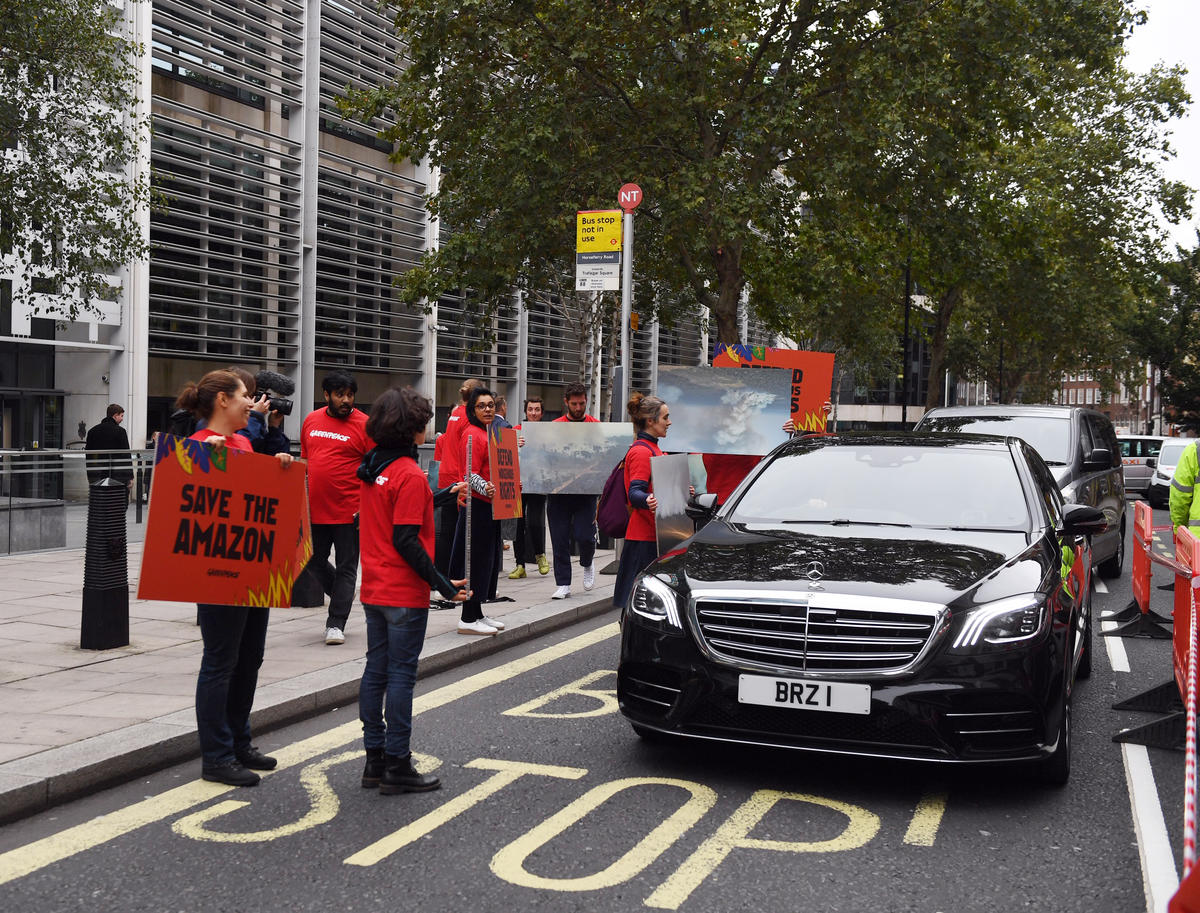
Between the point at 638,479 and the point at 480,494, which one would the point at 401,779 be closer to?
the point at 638,479

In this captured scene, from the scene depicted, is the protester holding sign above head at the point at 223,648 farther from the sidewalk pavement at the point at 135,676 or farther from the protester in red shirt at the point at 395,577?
the protester in red shirt at the point at 395,577

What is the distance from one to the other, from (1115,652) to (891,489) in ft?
11.3

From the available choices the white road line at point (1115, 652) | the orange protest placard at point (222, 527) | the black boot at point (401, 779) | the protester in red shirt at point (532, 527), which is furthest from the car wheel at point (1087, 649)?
the protester in red shirt at point (532, 527)

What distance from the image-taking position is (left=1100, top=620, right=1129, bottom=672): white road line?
812cm

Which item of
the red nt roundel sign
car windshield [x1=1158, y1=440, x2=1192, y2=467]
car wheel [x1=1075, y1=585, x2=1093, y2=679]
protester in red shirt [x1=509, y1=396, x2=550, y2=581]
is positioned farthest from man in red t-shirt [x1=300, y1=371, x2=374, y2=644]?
car windshield [x1=1158, y1=440, x2=1192, y2=467]

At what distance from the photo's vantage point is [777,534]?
5.90m

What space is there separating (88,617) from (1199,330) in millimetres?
46136

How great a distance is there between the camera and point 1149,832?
456 centimetres

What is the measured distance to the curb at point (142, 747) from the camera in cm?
477

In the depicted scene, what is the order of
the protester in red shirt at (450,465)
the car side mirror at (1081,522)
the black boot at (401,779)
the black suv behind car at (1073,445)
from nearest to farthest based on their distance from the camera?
the black boot at (401,779), the car side mirror at (1081,522), the protester in red shirt at (450,465), the black suv behind car at (1073,445)

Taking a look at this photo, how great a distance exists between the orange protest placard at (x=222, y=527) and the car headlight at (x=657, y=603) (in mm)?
1485

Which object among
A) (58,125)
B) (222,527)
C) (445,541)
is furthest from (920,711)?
(58,125)

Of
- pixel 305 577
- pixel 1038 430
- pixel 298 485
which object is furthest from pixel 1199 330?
pixel 298 485

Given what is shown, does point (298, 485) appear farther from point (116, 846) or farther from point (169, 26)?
point (169, 26)
